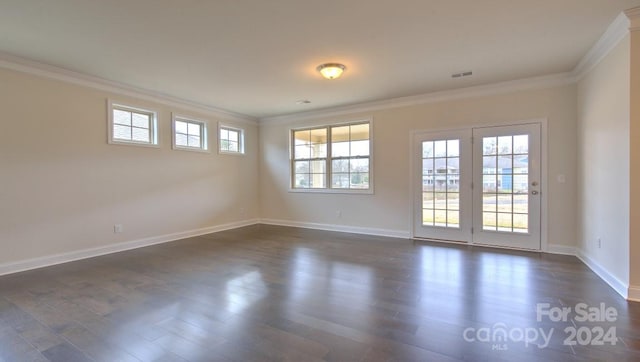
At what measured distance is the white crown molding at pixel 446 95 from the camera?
450 centimetres

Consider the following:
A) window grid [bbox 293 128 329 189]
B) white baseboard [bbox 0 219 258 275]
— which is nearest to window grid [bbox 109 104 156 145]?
white baseboard [bbox 0 219 258 275]

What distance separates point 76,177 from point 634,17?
260 inches

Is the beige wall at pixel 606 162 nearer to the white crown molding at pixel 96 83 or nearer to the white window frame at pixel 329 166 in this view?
the white window frame at pixel 329 166

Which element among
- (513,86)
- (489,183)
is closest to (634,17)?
(513,86)

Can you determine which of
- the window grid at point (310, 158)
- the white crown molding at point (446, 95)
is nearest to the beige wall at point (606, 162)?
the white crown molding at point (446, 95)

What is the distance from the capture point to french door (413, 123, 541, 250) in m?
4.70

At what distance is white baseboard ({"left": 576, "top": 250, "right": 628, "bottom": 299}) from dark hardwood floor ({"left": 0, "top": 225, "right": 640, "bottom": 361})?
106 millimetres

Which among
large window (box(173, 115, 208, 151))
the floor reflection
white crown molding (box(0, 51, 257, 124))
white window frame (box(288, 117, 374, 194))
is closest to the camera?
the floor reflection

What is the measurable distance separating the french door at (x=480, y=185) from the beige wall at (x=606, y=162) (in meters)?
0.61

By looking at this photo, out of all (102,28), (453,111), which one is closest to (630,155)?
(453,111)

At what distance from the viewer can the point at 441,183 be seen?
5355mm

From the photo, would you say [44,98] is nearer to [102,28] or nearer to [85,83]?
[85,83]

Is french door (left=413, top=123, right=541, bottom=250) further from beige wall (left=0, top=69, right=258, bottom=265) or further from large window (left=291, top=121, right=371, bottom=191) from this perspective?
beige wall (left=0, top=69, right=258, bottom=265)

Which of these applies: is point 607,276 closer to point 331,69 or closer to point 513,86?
point 513,86
